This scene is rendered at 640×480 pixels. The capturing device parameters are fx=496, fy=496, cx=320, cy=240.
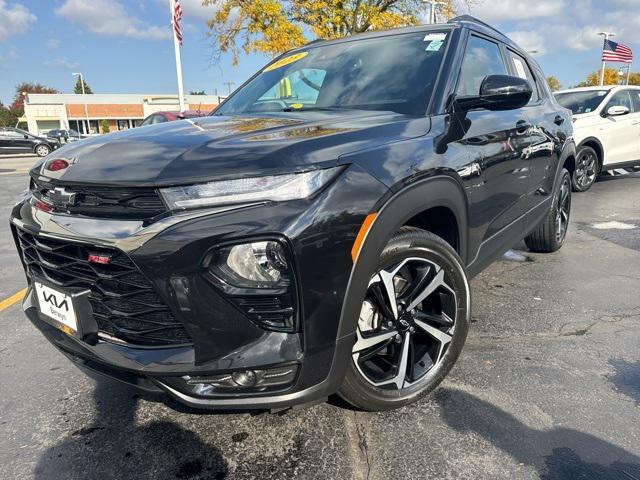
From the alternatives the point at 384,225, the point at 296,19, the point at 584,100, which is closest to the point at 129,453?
the point at 384,225

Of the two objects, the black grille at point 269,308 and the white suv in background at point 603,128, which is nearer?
the black grille at point 269,308

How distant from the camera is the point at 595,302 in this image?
3748mm

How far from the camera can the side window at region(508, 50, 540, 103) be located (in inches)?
150

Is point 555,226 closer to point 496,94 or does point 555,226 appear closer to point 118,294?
point 496,94

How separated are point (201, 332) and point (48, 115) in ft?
217

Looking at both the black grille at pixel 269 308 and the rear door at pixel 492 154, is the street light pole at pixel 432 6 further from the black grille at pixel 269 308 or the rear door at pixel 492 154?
the black grille at pixel 269 308

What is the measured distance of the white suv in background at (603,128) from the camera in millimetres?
8211

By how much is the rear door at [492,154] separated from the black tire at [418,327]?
18.8 inches

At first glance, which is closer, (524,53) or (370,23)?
(524,53)

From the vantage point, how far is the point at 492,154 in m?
2.82

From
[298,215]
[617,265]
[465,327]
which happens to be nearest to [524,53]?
[617,265]

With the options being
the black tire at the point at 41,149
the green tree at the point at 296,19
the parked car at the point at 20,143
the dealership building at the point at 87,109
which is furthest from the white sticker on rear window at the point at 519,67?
the dealership building at the point at 87,109

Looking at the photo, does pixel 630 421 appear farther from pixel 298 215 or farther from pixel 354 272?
pixel 298 215

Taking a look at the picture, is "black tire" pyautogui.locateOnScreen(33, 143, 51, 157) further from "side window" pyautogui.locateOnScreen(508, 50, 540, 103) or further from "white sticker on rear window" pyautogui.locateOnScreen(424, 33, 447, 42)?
"white sticker on rear window" pyautogui.locateOnScreen(424, 33, 447, 42)
